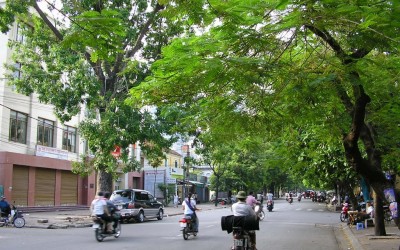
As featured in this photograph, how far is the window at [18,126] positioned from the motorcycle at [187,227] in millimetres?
17983

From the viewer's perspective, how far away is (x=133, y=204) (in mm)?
22938

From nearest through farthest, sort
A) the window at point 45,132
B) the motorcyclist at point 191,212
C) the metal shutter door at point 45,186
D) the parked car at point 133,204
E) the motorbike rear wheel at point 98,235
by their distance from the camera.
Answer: the motorbike rear wheel at point 98,235 → the motorcyclist at point 191,212 → the parked car at point 133,204 → the metal shutter door at point 45,186 → the window at point 45,132

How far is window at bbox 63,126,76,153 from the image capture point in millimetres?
34656

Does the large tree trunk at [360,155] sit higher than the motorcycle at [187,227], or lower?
higher

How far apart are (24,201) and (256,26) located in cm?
2768

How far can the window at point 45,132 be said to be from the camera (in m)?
31.4

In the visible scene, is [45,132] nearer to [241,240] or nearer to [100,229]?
[100,229]

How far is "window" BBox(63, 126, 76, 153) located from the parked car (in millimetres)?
12782

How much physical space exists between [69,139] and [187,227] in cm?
2303

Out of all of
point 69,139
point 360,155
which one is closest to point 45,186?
point 69,139

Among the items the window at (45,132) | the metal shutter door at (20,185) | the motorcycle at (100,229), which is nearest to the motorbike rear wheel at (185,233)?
the motorcycle at (100,229)

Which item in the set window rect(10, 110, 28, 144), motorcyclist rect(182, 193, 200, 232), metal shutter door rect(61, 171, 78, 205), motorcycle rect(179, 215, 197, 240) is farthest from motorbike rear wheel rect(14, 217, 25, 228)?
metal shutter door rect(61, 171, 78, 205)

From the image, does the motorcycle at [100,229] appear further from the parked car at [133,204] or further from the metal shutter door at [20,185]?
the metal shutter door at [20,185]

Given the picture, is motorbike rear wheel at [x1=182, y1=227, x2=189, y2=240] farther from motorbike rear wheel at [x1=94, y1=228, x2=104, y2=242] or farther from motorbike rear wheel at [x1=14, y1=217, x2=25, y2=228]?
motorbike rear wheel at [x1=14, y1=217, x2=25, y2=228]
